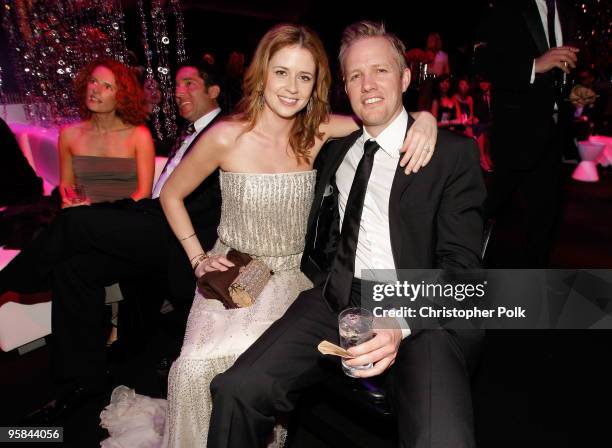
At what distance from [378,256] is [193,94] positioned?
75.1 inches

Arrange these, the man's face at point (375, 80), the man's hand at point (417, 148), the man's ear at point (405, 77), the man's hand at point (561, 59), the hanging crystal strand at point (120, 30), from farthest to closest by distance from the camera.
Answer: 1. the hanging crystal strand at point (120, 30)
2. the man's hand at point (561, 59)
3. the man's ear at point (405, 77)
4. the man's face at point (375, 80)
5. the man's hand at point (417, 148)

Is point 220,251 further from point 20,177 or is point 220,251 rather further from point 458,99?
point 458,99

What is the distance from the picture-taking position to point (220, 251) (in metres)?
2.35

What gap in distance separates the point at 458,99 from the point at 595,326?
557 centimetres

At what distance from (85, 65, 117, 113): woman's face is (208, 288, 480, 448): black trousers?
235 centimetres

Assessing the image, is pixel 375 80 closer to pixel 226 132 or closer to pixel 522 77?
pixel 226 132

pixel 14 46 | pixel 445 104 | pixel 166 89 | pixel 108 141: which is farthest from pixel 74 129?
pixel 445 104

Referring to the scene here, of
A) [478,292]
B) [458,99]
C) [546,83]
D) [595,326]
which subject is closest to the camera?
[478,292]

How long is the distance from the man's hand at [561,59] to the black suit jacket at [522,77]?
11 cm

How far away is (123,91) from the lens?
327 cm

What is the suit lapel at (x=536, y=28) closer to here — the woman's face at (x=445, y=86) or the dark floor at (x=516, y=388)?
the dark floor at (x=516, y=388)

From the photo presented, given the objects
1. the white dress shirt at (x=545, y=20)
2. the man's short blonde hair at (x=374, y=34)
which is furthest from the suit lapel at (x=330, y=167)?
the white dress shirt at (x=545, y=20)

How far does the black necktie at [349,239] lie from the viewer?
1851mm

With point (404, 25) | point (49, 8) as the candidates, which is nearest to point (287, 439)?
point (49, 8)
